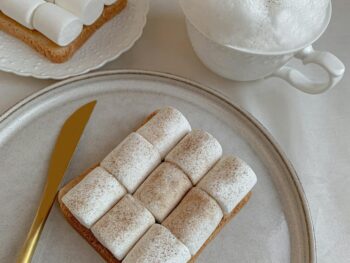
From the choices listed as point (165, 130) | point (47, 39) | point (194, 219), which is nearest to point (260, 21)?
point (165, 130)

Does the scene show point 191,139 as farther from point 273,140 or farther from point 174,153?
point 273,140

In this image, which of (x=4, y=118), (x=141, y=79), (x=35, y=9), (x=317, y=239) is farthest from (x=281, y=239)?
(x=35, y=9)

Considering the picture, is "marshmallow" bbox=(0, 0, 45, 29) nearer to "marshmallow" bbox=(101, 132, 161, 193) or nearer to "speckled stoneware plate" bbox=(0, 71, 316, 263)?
"speckled stoneware plate" bbox=(0, 71, 316, 263)

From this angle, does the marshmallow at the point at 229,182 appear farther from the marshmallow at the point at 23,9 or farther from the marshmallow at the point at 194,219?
the marshmallow at the point at 23,9

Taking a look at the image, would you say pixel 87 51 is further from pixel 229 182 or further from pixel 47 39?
pixel 229 182

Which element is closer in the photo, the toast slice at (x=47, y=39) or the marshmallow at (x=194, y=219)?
the marshmallow at (x=194, y=219)

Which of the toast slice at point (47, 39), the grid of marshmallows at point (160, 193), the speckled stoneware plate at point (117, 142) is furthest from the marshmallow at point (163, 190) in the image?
the toast slice at point (47, 39)
